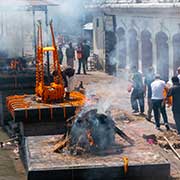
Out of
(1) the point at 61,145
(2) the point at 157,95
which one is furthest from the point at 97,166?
(2) the point at 157,95

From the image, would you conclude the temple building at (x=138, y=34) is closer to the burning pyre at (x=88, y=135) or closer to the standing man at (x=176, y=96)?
the standing man at (x=176, y=96)

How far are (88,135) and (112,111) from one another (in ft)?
18.9

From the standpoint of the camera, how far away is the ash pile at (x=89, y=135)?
10.3 m

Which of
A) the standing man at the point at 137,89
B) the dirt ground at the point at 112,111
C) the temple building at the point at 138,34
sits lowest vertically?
the dirt ground at the point at 112,111

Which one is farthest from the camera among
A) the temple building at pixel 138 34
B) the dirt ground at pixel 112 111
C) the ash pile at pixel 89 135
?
the temple building at pixel 138 34

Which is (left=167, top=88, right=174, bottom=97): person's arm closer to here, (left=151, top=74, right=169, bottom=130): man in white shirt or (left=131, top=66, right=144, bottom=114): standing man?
(left=151, top=74, right=169, bottom=130): man in white shirt

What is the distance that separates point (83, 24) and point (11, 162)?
2524cm

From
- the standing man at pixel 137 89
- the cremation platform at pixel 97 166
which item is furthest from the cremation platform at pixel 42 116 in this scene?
the cremation platform at pixel 97 166

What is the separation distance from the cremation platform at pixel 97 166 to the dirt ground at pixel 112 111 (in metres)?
0.63

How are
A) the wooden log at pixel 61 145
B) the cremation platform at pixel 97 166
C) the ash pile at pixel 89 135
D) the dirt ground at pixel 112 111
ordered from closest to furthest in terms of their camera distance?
the cremation platform at pixel 97 166 → the ash pile at pixel 89 135 → the wooden log at pixel 61 145 → the dirt ground at pixel 112 111

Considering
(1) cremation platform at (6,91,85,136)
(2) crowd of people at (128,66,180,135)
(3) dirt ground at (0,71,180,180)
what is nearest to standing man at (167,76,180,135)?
(2) crowd of people at (128,66,180,135)

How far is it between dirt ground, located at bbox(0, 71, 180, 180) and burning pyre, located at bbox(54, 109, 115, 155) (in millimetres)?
596

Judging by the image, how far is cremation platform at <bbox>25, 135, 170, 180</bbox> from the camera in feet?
31.1

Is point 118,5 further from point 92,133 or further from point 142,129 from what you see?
point 92,133
